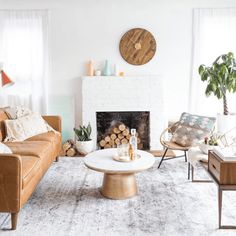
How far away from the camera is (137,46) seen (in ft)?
16.9

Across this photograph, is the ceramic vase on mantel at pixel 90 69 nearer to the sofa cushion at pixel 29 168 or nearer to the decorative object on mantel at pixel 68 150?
the decorative object on mantel at pixel 68 150

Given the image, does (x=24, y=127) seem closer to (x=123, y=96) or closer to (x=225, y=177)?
(x=123, y=96)

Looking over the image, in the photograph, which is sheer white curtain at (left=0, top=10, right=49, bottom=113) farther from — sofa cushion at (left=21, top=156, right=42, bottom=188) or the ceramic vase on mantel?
sofa cushion at (left=21, top=156, right=42, bottom=188)

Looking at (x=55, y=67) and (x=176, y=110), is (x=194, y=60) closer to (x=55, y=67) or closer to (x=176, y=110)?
(x=176, y=110)

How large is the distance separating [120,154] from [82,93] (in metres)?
2.10

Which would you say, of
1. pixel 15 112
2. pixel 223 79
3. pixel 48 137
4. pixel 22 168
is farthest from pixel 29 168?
pixel 223 79

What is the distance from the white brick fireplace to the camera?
511 cm

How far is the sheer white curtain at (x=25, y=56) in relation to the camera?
16.7 ft

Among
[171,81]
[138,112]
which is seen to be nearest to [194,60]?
[171,81]

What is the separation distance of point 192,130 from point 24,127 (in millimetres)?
2268

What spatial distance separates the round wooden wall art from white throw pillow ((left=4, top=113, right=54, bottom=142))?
1825mm

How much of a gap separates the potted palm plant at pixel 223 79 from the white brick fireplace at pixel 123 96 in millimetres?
817

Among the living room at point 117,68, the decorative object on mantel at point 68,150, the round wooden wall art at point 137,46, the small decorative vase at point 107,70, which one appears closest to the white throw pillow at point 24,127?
the living room at point 117,68

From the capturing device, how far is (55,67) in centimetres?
526
